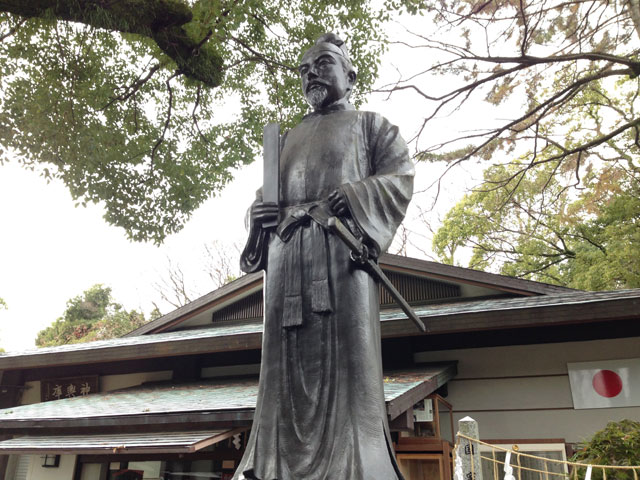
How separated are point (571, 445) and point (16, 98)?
31.0 ft

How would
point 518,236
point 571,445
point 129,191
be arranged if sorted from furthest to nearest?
point 518,236 < point 129,191 < point 571,445

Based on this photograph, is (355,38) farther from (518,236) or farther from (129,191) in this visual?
(518,236)

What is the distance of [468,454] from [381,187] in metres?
3.07

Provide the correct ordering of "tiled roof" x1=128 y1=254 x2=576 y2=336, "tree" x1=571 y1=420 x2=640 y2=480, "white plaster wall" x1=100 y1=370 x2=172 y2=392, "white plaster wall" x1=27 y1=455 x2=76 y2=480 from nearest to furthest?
"tree" x1=571 y1=420 x2=640 y2=480 < "tiled roof" x1=128 y1=254 x2=576 y2=336 < "white plaster wall" x1=27 y1=455 x2=76 y2=480 < "white plaster wall" x1=100 y1=370 x2=172 y2=392

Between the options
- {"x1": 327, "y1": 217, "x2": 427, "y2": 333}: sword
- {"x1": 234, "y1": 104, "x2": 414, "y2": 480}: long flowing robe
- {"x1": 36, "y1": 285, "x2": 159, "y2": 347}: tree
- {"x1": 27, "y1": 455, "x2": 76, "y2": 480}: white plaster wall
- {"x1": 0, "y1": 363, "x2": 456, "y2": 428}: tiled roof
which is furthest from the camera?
{"x1": 36, "y1": 285, "x2": 159, "y2": 347}: tree

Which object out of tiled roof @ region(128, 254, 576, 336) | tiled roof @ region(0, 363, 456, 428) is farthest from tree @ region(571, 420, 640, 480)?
tiled roof @ region(128, 254, 576, 336)

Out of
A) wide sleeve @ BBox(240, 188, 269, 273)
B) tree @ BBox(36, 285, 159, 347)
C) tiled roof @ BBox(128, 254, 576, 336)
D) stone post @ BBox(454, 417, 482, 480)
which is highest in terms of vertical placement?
tree @ BBox(36, 285, 159, 347)

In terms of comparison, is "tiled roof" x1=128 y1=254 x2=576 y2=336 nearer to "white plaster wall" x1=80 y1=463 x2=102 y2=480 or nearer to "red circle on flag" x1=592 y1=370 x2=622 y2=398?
"red circle on flag" x1=592 y1=370 x2=622 y2=398

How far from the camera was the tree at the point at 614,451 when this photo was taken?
4.24m

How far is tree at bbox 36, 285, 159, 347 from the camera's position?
2458 cm

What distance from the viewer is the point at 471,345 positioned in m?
7.38

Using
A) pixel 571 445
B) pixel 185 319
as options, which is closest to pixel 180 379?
pixel 185 319

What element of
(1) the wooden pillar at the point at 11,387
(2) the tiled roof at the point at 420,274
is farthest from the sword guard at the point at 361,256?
(1) the wooden pillar at the point at 11,387

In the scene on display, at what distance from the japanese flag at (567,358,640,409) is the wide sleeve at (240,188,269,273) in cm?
565
